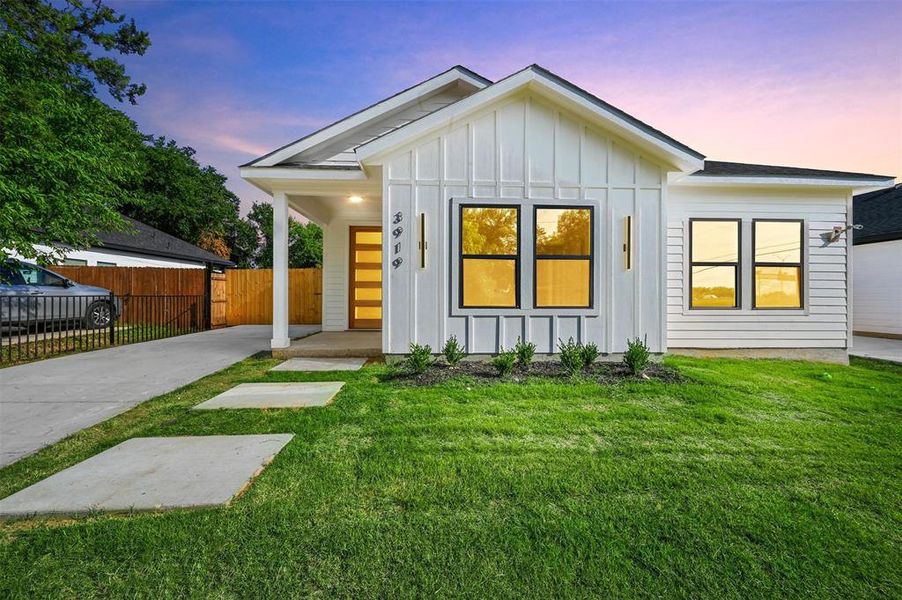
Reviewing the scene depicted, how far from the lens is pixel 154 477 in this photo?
7.43 feet

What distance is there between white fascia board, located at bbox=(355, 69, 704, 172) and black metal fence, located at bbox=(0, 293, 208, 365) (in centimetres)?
564

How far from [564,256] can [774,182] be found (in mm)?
3859

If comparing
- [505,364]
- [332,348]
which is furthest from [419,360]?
[332,348]

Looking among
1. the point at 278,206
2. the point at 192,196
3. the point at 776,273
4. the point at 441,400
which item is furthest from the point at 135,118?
the point at 776,273

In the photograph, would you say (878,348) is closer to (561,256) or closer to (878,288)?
(878,288)

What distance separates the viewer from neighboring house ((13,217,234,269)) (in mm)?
13359

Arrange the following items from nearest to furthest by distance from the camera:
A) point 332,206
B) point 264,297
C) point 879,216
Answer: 1. point 332,206
2. point 879,216
3. point 264,297

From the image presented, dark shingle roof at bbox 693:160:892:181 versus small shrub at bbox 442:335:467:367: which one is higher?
dark shingle roof at bbox 693:160:892:181

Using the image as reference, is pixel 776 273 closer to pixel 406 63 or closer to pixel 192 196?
pixel 406 63

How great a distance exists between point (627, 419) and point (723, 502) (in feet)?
4.37

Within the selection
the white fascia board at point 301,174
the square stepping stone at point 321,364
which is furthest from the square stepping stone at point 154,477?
the white fascia board at point 301,174

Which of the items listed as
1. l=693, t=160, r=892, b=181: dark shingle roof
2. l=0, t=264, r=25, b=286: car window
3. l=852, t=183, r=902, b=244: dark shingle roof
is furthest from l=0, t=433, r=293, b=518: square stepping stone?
l=852, t=183, r=902, b=244: dark shingle roof

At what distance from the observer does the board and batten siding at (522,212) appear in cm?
559

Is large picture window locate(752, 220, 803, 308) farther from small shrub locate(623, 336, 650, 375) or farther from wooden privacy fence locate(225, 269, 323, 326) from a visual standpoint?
wooden privacy fence locate(225, 269, 323, 326)
